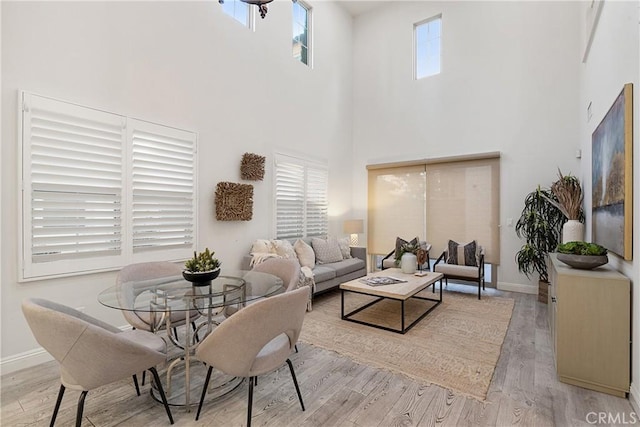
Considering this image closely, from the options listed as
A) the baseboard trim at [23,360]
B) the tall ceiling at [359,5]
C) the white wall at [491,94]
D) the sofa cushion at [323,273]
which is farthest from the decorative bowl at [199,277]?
the tall ceiling at [359,5]

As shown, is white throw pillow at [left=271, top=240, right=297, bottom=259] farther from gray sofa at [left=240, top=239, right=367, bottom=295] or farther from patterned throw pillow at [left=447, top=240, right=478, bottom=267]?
patterned throw pillow at [left=447, top=240, right=478, bottom=267]

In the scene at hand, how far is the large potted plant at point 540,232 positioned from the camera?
4.60 metres

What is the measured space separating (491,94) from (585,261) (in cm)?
401

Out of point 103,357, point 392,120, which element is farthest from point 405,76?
point 103,357

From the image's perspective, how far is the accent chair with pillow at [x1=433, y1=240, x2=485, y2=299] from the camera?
4.66 metres

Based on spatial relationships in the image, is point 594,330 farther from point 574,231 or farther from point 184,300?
point 184,300

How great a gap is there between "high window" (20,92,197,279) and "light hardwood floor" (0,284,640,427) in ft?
3.44

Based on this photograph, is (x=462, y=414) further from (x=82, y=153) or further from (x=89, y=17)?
(x=89, y=17)

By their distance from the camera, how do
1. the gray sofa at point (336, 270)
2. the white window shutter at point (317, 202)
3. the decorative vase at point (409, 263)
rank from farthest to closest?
the white window shutter at point (317, 202)
the gray sofa at point (336, 270)
the decorative vase at point (409, 263)

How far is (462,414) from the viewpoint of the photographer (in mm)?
2000

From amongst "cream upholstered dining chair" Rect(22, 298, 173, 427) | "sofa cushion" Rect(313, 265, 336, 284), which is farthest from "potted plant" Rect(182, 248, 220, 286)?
"sofa cushion" Rect(313, 265, 336, 284)

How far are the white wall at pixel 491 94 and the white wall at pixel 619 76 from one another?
34.6 inches

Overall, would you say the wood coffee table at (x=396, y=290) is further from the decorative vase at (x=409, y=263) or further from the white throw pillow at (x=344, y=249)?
the white throw pillow at (x=344, y=249)

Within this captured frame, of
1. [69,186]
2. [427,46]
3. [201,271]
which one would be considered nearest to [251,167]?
[69,186]
